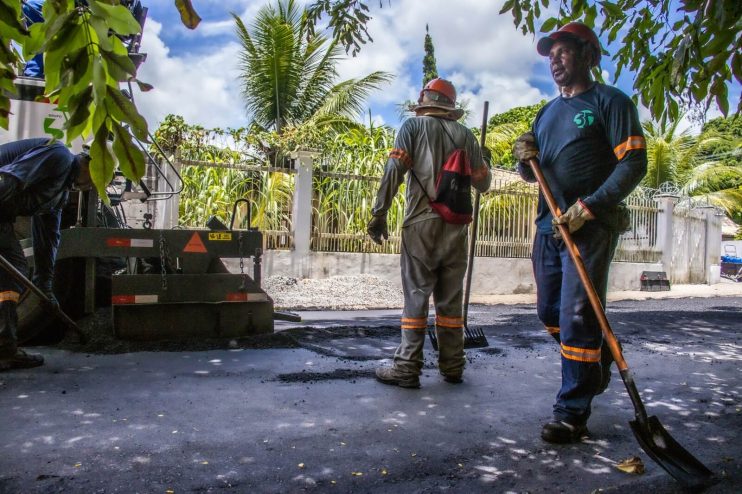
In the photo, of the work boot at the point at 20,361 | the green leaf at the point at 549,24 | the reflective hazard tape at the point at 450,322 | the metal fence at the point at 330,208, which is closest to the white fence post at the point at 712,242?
the metal fence at the point at 330,208

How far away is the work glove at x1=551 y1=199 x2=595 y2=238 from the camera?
3.08 metres

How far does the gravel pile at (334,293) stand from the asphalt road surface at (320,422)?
15.2 ft

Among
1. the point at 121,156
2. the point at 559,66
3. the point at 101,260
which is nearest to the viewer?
the point at 121,156

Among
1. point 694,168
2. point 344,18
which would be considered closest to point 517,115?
point 694,168

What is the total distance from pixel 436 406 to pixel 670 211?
1481 cm

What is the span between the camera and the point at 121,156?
1.32 m

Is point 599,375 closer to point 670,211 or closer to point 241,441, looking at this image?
point 241,441

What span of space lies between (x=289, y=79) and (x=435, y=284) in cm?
1921

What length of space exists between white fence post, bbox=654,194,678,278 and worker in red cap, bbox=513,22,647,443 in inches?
559

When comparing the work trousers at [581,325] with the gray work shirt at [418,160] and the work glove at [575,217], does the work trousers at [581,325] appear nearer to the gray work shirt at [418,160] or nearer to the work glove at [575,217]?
the work glove at [575,217]

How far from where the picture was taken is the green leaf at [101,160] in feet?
4.26

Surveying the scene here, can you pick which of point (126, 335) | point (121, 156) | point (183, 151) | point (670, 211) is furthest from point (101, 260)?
point (670, 211)

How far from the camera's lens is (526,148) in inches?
138

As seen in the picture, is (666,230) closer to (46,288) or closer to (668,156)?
(668,156)
